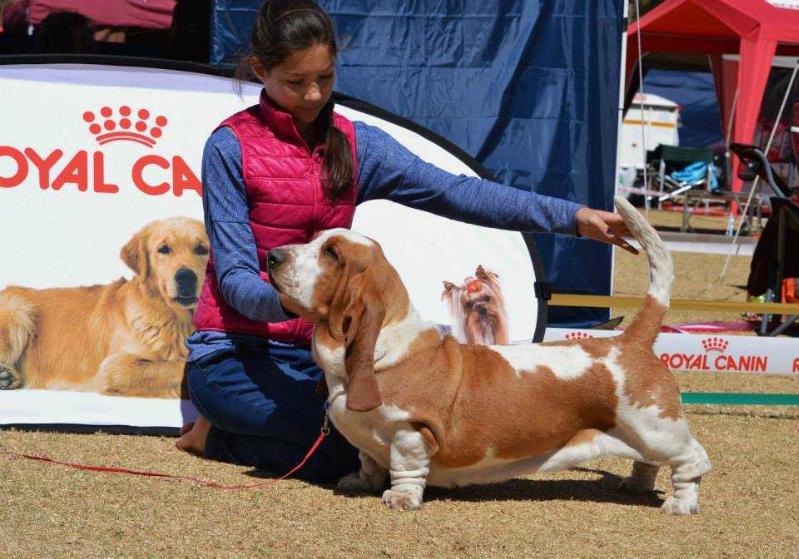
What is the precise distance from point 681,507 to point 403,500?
2.80ft

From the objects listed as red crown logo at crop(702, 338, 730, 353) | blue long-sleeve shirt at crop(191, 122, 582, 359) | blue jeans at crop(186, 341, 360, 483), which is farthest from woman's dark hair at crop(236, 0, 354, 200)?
red crown logo at crop(702, 338, 730, 353)

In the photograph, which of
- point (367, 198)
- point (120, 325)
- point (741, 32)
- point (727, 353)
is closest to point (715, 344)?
point (727, 353)

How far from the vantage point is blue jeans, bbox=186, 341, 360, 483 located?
3.85 m

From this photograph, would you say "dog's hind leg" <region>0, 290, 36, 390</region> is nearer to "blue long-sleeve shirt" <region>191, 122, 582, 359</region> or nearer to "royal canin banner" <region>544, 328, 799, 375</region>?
"blue long-sleeve shirt" <region>191, 122, 582, 359</region>

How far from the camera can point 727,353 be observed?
17.9 ft

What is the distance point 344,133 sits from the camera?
3877mm

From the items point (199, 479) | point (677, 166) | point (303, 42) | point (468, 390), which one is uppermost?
point (303, 42)

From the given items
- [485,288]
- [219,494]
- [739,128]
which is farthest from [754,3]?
[219,494]

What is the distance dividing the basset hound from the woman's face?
54cm

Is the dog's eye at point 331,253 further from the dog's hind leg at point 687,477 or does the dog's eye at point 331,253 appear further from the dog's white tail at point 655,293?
the dog's hind leg at point 687,477

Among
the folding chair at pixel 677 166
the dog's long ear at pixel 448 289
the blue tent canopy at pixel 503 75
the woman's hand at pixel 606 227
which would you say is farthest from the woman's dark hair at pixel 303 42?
the folding chair at pixel 677 166

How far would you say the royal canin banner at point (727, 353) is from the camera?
5426 millimetres

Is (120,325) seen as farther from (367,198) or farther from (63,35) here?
(63,35)

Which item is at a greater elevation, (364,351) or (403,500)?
(364,351)
